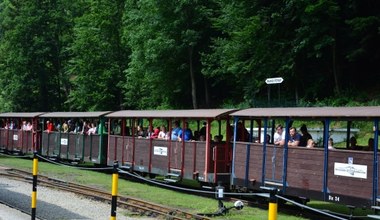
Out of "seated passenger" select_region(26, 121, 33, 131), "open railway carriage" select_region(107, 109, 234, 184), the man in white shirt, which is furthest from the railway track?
"seated passenger" select_region(26, 121, 33, 131)

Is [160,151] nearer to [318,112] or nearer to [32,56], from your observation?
[318,112]

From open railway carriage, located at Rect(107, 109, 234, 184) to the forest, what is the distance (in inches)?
219

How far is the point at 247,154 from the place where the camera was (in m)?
15.0

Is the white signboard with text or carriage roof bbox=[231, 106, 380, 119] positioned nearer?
carriage roof bbox=[231, 106, 380, 119]

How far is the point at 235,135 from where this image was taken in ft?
51.7

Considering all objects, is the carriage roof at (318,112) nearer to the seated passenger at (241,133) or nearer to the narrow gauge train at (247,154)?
the narrow gauge train at (247,154)

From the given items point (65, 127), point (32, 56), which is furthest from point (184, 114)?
point (32, 56)

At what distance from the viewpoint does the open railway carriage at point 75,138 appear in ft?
78.8

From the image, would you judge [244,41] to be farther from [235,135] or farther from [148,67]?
[235,135]

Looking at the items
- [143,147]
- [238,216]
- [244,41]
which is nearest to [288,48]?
[244,41]

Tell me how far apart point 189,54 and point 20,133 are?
16078mm

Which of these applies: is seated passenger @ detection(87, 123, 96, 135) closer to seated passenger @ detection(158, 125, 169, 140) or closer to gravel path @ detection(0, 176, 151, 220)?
seated passenger @ detection(158, 125, 169, 140)

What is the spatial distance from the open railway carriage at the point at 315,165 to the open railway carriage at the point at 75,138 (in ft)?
32.0

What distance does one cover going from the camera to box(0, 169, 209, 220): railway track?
487 inches
